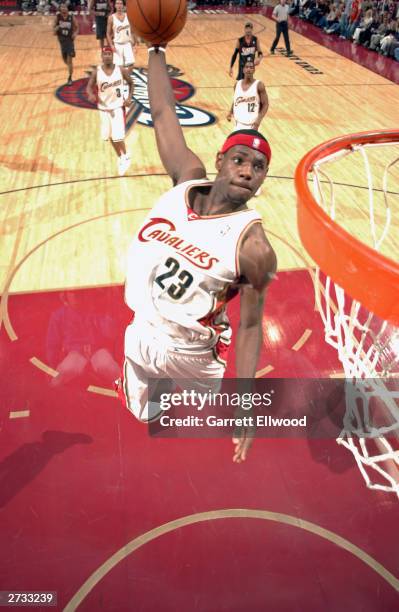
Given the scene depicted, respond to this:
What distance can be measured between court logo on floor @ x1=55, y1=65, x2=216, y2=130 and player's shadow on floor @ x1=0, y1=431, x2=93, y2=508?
22.6ft

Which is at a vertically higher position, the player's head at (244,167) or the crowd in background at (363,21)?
the crowd in background at (363,21)

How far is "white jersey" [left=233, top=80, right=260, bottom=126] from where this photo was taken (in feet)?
22.6

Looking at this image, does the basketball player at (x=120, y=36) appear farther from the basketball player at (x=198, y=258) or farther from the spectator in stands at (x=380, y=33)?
the basketball player at (x=198, y=258)

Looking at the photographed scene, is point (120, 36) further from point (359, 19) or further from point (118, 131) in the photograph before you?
point (359, 19)

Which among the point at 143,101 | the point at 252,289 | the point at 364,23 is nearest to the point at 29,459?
the point at 252,289

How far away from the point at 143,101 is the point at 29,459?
862 cm

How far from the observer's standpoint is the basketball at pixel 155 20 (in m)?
2.95

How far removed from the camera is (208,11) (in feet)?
70.0

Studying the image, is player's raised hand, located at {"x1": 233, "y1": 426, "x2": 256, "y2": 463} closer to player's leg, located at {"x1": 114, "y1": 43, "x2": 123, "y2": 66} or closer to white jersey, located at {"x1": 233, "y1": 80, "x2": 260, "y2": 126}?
white jersey, located at {"x1": 233, "y1": 80, "x2": 260, "y2": 126}

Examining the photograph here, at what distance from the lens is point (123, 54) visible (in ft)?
35.6

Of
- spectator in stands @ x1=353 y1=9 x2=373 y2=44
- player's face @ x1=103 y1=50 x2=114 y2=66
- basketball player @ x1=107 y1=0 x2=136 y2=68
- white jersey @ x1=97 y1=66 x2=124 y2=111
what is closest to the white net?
white jersey @ x1=97 y1=66 x2=124 y2=111

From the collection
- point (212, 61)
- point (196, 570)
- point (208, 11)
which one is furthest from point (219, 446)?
point (208, 11)

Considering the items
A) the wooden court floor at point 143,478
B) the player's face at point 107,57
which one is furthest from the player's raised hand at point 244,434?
the player's face at point 107,57

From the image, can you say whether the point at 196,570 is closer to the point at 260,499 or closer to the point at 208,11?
the point at 260,499
